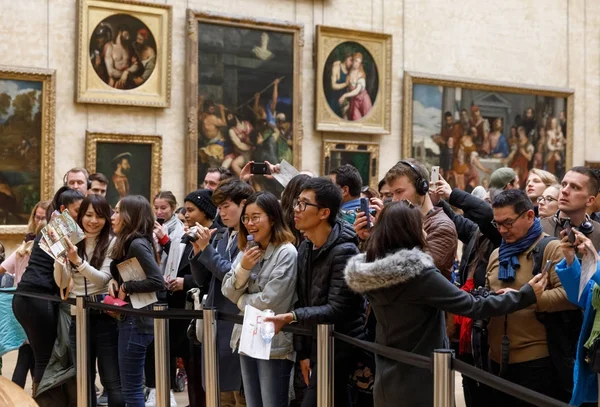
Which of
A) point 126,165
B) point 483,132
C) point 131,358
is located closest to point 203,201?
point 131,358

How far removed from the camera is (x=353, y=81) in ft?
54.5

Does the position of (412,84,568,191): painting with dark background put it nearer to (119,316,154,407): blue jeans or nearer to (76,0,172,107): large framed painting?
(76,0,172,107): large framed painting

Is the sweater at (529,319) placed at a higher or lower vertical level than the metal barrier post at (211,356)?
higher

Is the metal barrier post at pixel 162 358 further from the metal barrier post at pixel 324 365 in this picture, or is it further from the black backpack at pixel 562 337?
the black backpack at pixel 562 337

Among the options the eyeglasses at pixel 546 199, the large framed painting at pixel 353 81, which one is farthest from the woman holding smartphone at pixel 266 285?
the large framed painting at pixel 353 81

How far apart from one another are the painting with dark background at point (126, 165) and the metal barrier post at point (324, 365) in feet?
31.5

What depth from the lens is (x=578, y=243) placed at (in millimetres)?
4527

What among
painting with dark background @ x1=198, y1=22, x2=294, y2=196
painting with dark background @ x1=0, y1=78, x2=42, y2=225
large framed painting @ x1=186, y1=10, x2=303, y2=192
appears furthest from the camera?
painting with dark background @ x1=198, y1=22, x2=294, y2=196

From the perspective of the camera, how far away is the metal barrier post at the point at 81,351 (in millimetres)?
6926

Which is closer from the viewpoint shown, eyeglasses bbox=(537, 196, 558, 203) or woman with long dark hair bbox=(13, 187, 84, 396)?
eyeglasses bbox=(537, 196, 558, 203)

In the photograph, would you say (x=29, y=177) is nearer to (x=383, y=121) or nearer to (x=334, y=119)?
(x=334, y=119)

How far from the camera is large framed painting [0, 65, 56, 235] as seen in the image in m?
13.6

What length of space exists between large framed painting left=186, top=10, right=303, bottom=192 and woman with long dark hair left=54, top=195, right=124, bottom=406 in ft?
25.2

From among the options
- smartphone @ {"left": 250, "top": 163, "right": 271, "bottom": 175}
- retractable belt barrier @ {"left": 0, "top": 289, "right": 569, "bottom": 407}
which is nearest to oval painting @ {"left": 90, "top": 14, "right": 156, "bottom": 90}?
retractable belt barrier @ {"left": 0, "top": 289, "right": 569, "bottom": 407}
